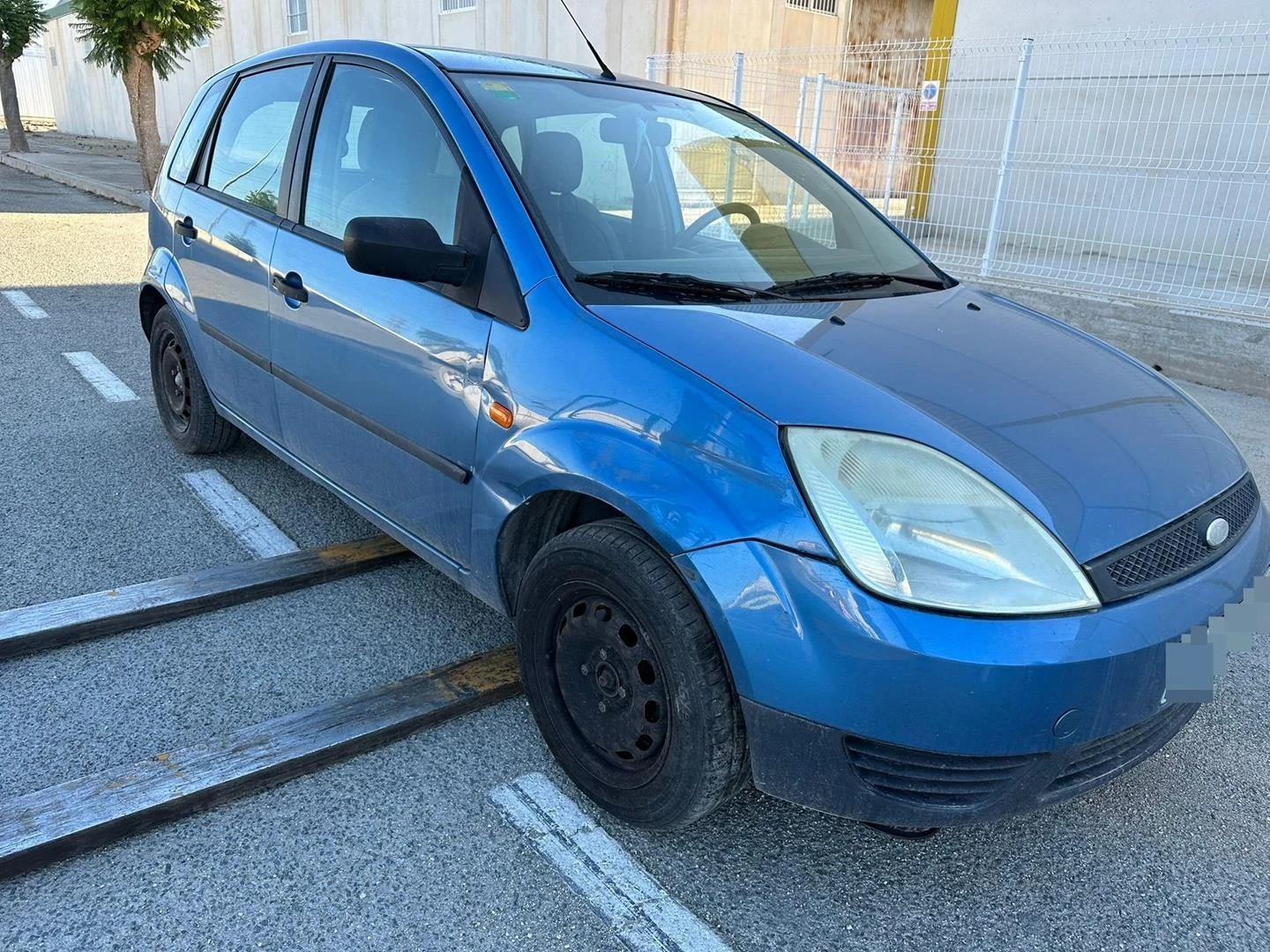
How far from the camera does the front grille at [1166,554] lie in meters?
1.70

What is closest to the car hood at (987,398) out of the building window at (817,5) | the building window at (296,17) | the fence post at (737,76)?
the fence post at (737,76)

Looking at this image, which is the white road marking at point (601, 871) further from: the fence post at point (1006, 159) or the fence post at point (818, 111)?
the fence post at point (818, 111)

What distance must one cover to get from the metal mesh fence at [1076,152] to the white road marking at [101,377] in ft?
18.9

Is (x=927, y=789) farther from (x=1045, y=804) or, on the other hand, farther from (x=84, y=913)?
(x=84, y=913)

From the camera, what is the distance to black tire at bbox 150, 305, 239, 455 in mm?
3895

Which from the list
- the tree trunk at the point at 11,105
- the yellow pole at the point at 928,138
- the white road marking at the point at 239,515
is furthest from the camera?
the tree trunk at the point at 11,105

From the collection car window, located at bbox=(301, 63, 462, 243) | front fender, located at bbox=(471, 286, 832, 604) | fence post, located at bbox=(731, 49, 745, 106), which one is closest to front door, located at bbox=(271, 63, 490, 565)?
car window, located at bbox=(301, 63, 462, 243)

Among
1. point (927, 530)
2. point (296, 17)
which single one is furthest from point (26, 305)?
point (296, 17)

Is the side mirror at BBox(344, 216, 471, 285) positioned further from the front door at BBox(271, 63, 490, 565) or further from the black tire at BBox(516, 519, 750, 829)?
the black tire at BBox(516, 519, 750, 829)

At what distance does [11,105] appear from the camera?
2033cm

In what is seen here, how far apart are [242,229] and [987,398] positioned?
2507mm

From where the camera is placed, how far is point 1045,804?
5.84 feet

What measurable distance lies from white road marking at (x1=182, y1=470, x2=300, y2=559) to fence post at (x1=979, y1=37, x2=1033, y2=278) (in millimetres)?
5858

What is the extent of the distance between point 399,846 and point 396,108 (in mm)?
1958
